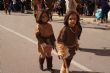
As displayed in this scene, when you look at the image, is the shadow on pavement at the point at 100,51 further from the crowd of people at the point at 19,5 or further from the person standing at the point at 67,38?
the crowd of people at the point at 19,5

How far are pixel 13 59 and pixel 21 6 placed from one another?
23.0 metres

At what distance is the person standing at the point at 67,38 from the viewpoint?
6518 millimetres

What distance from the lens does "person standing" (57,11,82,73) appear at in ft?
21.4

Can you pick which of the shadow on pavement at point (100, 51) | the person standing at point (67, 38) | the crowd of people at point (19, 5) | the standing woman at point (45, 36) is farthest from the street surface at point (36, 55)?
the crowd of people at point (19, 5)

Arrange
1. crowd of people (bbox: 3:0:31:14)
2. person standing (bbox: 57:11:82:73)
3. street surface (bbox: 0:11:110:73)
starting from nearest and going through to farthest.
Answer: person standing (bbox: 57:11:82:73)
street surface (bbox: 0:11:110:73)
crowd of people (bbox: 3:0:31:14)

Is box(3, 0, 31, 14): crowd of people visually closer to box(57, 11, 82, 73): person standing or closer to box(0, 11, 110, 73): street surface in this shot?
box(0, 11, 110, 73): street surface

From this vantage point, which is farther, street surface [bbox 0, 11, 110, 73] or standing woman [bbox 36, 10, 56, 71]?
street surface [bbox 0, 11, 110, 73]

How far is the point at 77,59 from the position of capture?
9.23 metres

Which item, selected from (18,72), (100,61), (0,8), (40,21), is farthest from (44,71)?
(0,8)

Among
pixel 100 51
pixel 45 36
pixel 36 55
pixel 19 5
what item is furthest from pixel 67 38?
pixel 19 5

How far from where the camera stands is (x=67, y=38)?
675cm

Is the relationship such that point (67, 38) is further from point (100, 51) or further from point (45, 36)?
point (100, 51)

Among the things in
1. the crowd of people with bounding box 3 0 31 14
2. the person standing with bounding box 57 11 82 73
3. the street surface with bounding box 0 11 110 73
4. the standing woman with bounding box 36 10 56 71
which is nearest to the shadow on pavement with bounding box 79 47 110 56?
the street surface with bounding box 0 11 110 73

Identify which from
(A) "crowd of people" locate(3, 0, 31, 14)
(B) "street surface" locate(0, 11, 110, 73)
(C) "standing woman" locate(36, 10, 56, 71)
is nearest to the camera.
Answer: (C) "standing woman" locate(36, 10, 56, 71)
